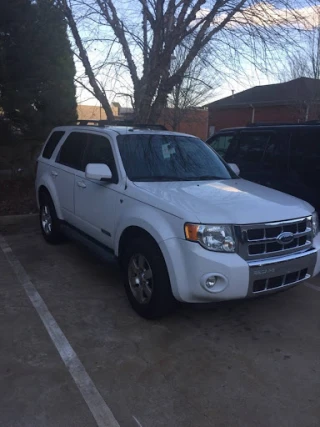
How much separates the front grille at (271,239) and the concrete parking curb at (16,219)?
5479mm

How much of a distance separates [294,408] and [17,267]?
12.6 ft

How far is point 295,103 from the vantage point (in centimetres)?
2402

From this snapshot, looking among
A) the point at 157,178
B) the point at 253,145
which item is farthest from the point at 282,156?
Answer: the point at 157,178

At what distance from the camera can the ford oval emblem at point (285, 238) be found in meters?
3.51

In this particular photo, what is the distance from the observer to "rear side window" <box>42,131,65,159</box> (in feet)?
19.9

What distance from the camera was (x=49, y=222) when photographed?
6145mm

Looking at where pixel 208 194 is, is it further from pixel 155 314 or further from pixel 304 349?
pixel 304 349

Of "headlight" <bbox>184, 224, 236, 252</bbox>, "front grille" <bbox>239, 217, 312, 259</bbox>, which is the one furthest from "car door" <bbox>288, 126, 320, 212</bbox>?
"headlight" <bbox>184, 224, 236, 252</bbox>

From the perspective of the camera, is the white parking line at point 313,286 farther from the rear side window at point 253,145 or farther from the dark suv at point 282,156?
the rear side window at point 253,145

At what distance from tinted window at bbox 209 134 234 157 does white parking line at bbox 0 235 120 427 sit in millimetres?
3957

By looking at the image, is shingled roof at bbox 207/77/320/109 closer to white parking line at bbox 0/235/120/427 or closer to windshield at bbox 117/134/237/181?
windshield at bbox 117/134/237/181

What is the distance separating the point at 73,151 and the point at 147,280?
8.29 ft

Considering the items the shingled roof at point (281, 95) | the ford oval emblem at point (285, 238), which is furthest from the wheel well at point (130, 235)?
the shingled roof at point (281, 95)

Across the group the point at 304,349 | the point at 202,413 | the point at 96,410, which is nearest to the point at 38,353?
the point at 96,410
